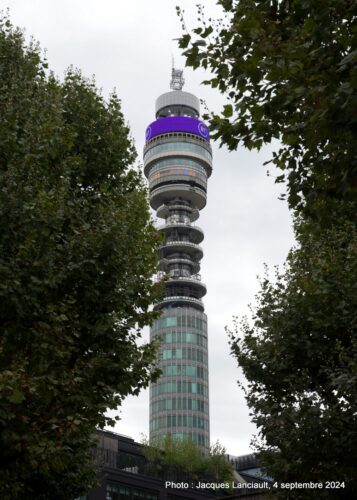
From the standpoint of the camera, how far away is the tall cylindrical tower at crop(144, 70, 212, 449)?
14675cm

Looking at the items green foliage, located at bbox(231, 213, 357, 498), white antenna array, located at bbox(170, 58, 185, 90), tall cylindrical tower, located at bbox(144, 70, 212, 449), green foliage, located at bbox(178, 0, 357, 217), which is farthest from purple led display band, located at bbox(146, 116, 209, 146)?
green foliage, located at bbox(178, 0, 357, 217)

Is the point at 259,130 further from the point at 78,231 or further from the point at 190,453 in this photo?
the point at 190,453

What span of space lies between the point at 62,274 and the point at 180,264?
144 meters

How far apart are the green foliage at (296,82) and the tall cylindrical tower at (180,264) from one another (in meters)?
137

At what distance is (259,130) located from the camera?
31.9ft

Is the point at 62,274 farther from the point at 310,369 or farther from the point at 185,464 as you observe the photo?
the point at 185,464

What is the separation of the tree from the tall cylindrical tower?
128 m

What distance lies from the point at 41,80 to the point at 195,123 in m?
148

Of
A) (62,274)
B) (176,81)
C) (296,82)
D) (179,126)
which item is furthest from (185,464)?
(176,81)

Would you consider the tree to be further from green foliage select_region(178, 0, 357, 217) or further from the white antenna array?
the white antenna array

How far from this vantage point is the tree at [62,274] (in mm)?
12227

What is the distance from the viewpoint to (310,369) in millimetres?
19844

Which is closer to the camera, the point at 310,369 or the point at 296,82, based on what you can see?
the point at 296,82

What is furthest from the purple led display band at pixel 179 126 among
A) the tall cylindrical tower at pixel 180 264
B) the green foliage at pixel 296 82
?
the green foliage at pixel 296 82
